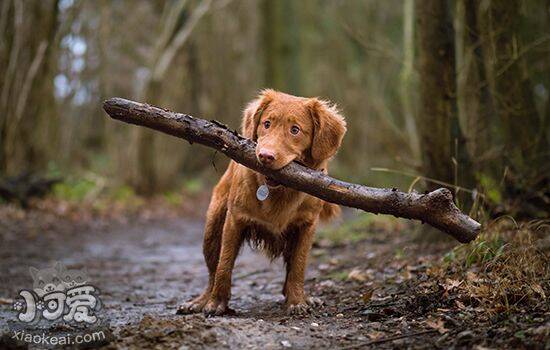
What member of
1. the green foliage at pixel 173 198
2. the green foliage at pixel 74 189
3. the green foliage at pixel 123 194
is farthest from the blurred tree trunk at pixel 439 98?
the green foliage at pixel 173 198

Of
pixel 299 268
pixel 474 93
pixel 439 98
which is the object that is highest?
pixel 474 93

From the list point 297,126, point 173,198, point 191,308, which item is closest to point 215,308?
point 191,308

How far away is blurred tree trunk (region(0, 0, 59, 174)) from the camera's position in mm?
11695

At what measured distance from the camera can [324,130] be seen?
4969mm

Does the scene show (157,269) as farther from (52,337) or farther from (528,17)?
(528,17)

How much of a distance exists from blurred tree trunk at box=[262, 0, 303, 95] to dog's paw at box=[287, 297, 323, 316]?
10.7 meters

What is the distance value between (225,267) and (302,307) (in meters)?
0.72

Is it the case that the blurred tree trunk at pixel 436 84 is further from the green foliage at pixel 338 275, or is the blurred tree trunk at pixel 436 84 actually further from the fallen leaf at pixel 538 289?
the fallen leaf at pixel 538 289

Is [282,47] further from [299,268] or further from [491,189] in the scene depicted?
[299,268]

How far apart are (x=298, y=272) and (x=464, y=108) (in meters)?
3.57

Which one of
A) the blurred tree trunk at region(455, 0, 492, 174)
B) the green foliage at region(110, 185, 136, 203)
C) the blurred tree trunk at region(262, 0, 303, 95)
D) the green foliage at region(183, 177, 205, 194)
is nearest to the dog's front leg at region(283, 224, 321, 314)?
the blurred tree trunk at region(455, 0, 492, 174)

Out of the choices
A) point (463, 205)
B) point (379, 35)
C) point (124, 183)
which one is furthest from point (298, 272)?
point (379, 35)

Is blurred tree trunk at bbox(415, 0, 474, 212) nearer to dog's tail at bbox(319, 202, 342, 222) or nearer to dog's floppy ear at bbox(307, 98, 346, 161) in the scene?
dog's tail at bbox(319, 202, 342, 222)

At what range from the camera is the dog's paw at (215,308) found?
4.98 metres
